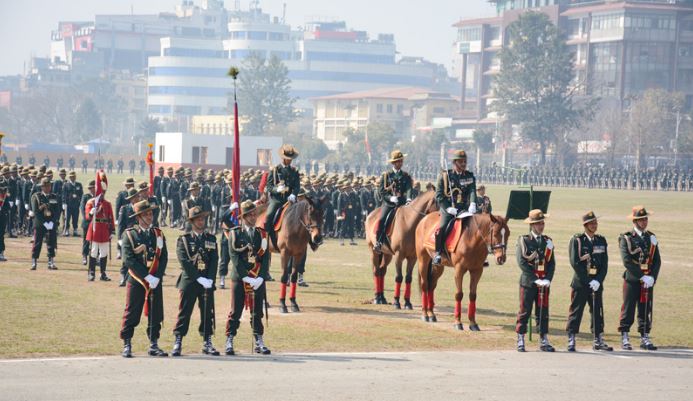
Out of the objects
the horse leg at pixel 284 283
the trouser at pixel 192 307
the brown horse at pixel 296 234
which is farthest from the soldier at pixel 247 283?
the brown horse at pixel 296 234

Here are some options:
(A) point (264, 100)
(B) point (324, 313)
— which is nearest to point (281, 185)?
(B) point (324, 313)

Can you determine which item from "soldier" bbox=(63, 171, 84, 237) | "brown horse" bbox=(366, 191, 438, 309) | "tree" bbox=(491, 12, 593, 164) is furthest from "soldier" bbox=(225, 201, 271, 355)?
"tree" bbox=(491, 12, 593, 164)

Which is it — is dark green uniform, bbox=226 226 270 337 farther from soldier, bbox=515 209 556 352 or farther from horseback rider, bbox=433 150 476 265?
horseback rider, bbox=433 150 476 265

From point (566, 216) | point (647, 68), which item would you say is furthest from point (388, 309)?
point (647, 68)

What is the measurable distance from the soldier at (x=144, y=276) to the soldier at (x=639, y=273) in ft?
21.1

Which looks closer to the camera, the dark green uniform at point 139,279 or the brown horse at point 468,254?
the dark green uniform at point 139,279

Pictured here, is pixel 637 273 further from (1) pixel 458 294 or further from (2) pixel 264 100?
(2) pixel 264 100

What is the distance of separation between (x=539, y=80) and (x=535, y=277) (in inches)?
4022

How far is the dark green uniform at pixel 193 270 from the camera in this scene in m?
13.8

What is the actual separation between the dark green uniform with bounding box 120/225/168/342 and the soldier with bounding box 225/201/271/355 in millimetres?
940

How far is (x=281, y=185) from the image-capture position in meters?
19.3

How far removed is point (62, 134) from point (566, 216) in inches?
5209

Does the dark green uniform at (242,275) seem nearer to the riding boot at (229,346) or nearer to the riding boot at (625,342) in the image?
the riding boot at (229,346)

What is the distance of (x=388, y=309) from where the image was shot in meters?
19.2
